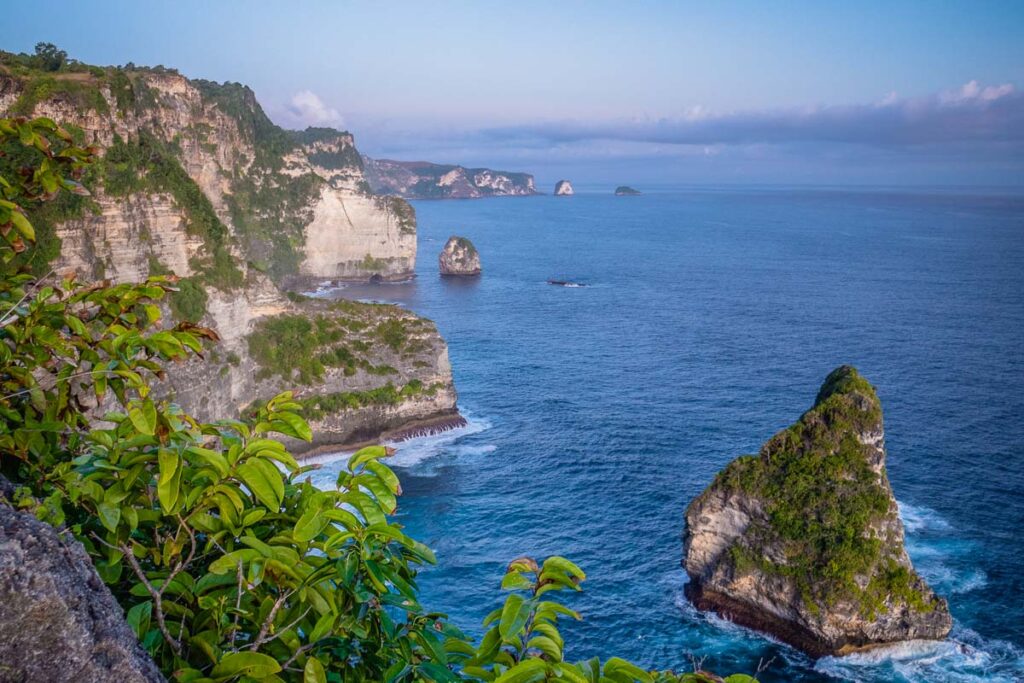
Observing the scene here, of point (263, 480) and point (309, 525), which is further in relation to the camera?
point (309, 525)

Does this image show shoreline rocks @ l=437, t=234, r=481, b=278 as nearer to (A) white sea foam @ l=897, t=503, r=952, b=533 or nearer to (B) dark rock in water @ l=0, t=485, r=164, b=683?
(A) white sea foam @ l=897, t=503, r=952, b=533

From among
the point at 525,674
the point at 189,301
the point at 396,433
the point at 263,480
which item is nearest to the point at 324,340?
the point at 396,433

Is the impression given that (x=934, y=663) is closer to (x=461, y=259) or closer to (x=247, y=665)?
(x=247, y=665)

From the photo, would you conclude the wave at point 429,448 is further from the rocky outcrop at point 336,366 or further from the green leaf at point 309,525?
the green leaf at point 309,525

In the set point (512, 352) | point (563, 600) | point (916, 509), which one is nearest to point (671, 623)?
point (563, 600)

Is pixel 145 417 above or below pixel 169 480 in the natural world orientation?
above

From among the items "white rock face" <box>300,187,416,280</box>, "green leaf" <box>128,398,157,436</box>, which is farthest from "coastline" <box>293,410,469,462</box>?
"white rock face" <box>300,187,416,280</box>

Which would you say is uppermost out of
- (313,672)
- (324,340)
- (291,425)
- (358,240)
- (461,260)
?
(291,425)
